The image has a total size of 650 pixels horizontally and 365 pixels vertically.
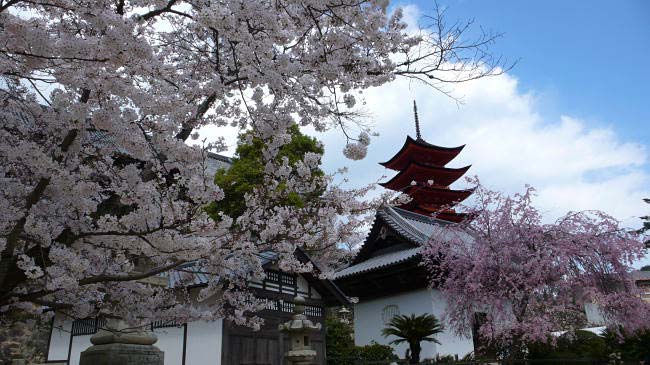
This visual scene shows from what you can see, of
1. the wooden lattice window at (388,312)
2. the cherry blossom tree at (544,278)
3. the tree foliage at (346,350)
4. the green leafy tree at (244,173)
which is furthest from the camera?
the green leafy tree at (244,173)

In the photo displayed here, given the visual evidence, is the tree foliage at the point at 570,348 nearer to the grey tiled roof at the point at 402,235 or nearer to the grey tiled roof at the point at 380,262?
the grey tiled roof at the point at 402,235

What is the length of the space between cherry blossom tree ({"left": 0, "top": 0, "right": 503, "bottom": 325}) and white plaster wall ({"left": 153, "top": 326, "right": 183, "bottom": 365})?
6.19 meters

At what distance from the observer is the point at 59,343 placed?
44.3 feet

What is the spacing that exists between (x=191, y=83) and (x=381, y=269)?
1180cm

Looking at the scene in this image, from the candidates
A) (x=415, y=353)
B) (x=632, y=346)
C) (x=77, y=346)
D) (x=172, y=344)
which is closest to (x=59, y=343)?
(x=77, y=346)

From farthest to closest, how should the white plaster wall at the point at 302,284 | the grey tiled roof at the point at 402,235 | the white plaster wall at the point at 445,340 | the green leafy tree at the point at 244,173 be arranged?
1. the green leafy tree at the point at 244,173
2. the grey tiled roof at the point at 402,235
3. the white plaster wall at the point at 445,340
4. the white plaster wall at the point at 302,284

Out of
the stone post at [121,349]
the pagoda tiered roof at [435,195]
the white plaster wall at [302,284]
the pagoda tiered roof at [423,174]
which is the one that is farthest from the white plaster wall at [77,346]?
the pagoda tiered roof at [423,174]

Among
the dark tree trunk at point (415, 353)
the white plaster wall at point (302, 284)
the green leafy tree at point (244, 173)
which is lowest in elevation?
→ the dark tree trunk at point (415, 353)

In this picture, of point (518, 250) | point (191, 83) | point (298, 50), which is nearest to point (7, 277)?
point (191, 83)

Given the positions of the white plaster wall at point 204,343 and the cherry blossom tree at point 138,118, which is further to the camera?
the white plaster wall at point 204,343

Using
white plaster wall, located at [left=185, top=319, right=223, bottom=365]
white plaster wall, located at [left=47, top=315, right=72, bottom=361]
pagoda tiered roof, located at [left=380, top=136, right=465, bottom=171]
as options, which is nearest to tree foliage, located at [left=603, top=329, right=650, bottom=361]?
white plaster wall, located at [left=185, top=319, right=223, bottom=365]

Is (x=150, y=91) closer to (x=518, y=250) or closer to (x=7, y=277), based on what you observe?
(x=7, y=277)

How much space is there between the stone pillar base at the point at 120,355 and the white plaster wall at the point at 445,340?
424 inches

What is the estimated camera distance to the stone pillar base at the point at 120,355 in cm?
557
